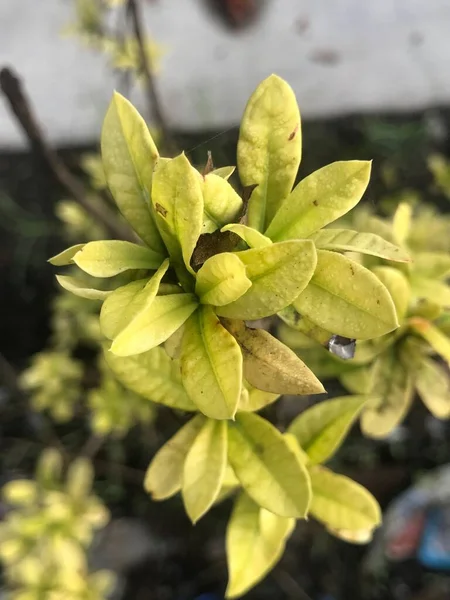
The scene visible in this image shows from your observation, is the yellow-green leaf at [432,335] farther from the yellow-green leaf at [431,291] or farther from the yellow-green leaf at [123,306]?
the yellow-green leaf at [123,306]

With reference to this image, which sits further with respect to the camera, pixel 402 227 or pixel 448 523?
pixel 448 523

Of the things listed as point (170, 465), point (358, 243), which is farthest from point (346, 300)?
point (170, 465)

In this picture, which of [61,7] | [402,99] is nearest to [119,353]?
[402,99]

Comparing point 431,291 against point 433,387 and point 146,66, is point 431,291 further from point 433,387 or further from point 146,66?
point 146,66

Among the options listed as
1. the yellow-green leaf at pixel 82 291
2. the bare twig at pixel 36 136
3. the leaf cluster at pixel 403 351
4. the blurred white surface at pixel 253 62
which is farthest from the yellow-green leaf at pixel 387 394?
the blurred white surface at pixel 253 62

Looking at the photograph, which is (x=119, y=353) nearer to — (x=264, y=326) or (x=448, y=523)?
(x=264, y=326)

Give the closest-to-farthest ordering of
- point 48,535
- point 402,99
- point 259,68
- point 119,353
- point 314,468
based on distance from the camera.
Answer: point 119,353 → point 314,468 → point 48,535 → point 402,99 → point 259,68

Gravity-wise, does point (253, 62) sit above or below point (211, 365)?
below
